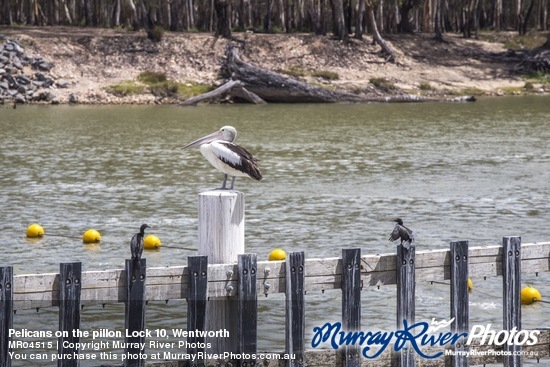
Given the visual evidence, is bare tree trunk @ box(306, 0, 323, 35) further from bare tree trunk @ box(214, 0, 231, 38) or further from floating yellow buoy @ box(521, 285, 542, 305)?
floating yellow buoy @ box(521, 285, 542, 305)

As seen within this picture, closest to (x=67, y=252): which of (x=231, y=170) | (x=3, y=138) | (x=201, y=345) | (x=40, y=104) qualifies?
(x=231, y=170)

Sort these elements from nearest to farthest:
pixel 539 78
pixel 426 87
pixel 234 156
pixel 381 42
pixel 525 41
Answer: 1. pixel 234 156
2. pixel 426 87
3. pixel 539 78
4. pixel 381 42
5. pixel 525 41

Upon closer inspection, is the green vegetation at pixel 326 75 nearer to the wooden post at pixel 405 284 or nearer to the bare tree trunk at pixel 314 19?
the bare tree trunk at pixel 314 19

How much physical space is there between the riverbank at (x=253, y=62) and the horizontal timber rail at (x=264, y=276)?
172ft

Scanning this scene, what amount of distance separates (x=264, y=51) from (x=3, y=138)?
37.5 meters

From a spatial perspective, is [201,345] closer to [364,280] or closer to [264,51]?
[364,280]

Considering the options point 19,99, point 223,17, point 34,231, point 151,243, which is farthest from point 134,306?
point 223,17

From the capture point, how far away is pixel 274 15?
325 ft

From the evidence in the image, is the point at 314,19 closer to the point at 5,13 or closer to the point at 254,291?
the point at 5,13

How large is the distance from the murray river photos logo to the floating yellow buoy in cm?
462

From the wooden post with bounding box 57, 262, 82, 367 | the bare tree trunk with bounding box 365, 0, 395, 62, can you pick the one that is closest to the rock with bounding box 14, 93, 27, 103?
the bare tree trunk with bounding box 365, 0, 395, 62

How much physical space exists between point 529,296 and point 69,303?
7512mm

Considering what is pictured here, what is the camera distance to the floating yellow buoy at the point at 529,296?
14.1m

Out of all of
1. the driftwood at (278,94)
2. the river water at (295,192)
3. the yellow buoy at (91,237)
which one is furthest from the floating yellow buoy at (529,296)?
the driftwood at (278,94)
